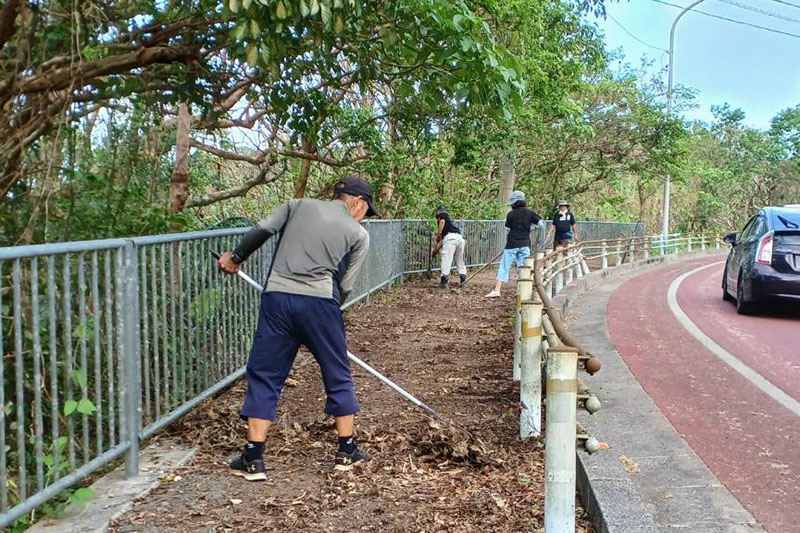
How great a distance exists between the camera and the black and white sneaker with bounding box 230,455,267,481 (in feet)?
14.1

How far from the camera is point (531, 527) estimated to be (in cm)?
360

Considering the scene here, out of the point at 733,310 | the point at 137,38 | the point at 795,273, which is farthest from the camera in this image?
the point at 733,310

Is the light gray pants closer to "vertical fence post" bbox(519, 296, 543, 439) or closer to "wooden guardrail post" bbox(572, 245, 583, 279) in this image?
"wooden guardrail post" bbox(572, 245, 583, 279)

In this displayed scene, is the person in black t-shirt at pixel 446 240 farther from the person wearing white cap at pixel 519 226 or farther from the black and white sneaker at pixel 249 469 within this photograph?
the black and white sneaker at pixel 249 469

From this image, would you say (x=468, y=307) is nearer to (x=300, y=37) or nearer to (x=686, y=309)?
(x=686, y=309)

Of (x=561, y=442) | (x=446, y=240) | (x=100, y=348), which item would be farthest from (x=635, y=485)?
(x=446, y=240)

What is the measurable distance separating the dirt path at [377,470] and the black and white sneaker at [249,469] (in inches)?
2.0

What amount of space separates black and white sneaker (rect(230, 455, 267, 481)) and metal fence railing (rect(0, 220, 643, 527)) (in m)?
0.51

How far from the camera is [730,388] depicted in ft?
21.4

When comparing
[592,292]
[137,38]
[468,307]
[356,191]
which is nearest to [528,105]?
[592,292]

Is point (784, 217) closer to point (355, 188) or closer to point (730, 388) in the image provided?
point (730, 388)

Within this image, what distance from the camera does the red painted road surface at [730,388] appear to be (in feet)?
13.9

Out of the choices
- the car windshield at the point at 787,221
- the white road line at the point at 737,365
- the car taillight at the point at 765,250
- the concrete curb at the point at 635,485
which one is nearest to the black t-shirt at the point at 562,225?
the white road line at the point at 737,365

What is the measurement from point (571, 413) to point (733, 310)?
982cm
